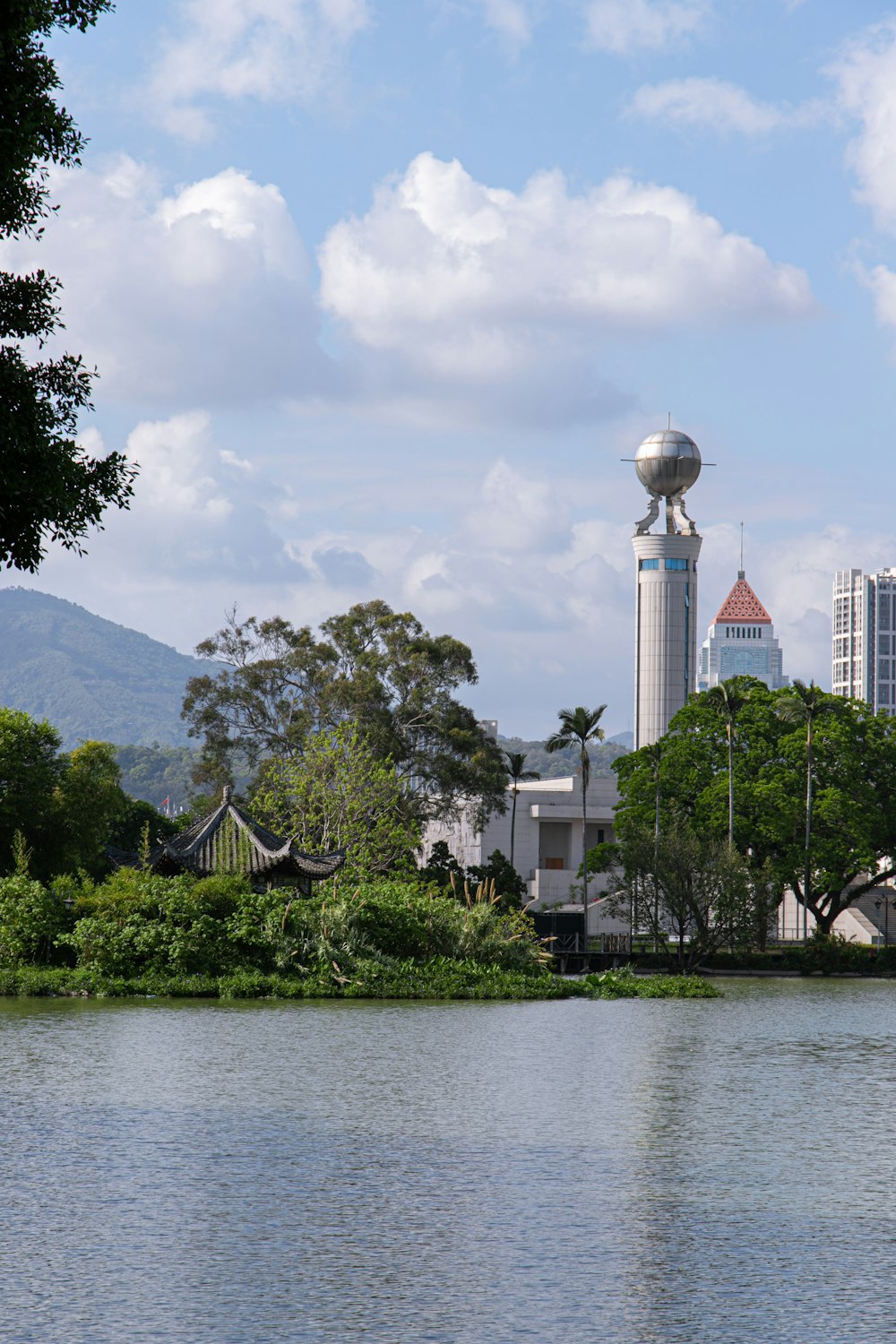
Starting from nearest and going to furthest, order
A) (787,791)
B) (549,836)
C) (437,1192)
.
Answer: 1. (437,1192)
2. (787,791)
3. (549,836)

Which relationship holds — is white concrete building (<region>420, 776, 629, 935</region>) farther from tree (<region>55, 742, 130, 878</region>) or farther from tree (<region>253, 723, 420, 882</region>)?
tree (<region>55, 742, 130, 878</region>)

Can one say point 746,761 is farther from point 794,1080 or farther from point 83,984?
point 794,1080

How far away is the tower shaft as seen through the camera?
3460 inches

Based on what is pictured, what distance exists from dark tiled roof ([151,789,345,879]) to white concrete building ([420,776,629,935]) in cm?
4032

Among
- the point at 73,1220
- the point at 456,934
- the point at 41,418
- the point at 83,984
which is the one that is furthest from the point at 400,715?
the point at 73,1220

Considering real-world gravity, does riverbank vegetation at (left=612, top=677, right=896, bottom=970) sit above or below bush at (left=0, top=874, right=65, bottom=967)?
above

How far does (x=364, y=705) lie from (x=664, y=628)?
32824 millimetres

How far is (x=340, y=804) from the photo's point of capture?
49.4 meters

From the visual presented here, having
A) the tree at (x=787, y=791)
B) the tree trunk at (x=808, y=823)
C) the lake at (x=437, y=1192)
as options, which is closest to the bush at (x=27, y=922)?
the lake at (x=437, y=1192)

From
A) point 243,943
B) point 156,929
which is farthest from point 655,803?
point 156,929

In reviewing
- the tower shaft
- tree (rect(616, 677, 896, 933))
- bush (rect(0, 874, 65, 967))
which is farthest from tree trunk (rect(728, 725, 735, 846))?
bush (rect(0, 874, 65, 967))

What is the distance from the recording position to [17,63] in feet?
44.9

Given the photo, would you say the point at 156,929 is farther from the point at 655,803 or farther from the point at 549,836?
the point at 549,836

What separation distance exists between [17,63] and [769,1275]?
1128 centimetres
